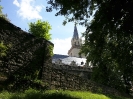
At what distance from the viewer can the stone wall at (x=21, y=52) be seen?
36.1 ft

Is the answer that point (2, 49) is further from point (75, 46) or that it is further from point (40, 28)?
point (75, 46)

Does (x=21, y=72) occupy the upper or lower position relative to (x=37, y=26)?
lower

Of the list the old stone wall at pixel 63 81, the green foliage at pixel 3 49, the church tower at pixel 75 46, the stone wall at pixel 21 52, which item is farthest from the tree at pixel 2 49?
the church tower at pixel 75 46

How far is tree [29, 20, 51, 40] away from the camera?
63.2ft

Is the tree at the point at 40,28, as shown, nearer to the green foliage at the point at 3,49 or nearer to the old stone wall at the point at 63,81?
the old stone wall at the point at 63,81

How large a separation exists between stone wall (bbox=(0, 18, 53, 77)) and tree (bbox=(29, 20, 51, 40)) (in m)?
5.81

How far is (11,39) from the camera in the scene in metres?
11.4

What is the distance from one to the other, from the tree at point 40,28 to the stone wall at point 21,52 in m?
5.81

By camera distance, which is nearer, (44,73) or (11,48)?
(11,48)

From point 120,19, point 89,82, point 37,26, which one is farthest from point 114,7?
point 37,26

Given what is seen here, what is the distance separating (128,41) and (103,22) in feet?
8.99

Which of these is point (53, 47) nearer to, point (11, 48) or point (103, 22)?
point (11, 48)

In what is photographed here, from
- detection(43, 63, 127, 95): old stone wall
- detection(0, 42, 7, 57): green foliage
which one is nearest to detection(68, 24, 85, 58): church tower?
detection(43, 63, 127, 95): old stone wall

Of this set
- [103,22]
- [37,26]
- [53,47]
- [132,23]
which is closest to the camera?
[132,23]
